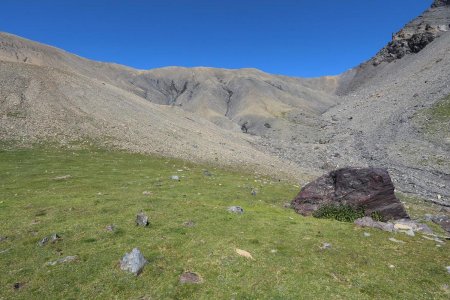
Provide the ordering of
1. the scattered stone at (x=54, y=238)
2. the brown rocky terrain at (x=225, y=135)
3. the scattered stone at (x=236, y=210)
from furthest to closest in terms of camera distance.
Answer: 1. the brown rocky terrain at (x=225, y=135)
2. the scattered stone at (x=236, y=210)
3. the scattered stone at (x=54, y=238)

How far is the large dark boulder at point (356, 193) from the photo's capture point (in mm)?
26969

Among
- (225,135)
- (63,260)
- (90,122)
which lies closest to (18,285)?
(63,260)

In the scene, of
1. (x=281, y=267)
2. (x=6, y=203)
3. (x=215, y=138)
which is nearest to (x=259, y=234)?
(x=281, y=267)

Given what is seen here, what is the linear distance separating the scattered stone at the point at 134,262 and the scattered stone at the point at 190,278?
2.10 meters

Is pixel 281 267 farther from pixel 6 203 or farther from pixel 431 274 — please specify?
pixel 6 203

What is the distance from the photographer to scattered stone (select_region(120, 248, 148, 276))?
1771cm

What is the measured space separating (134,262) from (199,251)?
3427 mm

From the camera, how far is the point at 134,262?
59.0ft

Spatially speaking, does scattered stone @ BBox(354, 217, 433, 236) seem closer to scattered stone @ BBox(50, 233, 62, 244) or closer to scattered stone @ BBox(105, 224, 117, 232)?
scattered stone @ BBox(105, 224, 117, 232)

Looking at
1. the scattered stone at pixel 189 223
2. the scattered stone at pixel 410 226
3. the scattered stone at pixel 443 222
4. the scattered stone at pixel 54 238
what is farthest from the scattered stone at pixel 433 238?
the scattered stone at pixel 54 238

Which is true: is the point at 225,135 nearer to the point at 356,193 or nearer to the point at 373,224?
the point at 356,193

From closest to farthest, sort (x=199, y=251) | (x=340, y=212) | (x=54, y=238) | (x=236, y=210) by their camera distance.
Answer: (x=199, y=251), (x=54, y=238), (x=236, y=210), (x=340, y=212)

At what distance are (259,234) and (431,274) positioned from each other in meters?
9.00

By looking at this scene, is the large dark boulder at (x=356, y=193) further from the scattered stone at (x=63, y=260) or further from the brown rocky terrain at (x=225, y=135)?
the brown rocky terrain at (x=225, y=135)
